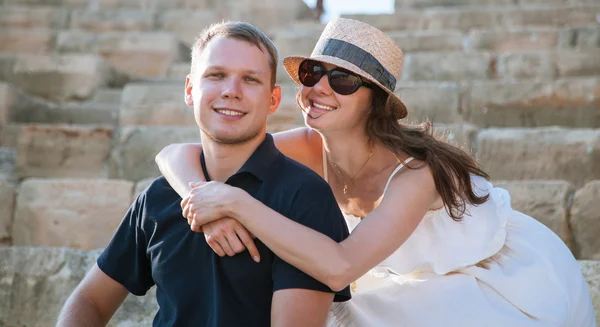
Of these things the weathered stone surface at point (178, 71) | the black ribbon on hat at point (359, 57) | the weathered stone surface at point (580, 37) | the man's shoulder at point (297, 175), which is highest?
the black ribbon on hat at point (359, 57)

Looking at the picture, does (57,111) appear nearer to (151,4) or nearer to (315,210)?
(151,4)

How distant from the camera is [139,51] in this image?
5938 mm

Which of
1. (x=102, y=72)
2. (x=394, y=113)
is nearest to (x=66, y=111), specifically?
(x=102, y=72)

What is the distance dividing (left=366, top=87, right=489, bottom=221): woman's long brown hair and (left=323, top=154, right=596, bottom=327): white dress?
0.06 m

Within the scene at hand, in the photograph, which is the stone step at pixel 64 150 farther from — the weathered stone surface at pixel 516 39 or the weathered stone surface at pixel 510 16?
the weathered stone surface at pixel 510 16

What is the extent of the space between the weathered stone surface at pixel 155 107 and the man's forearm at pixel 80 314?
246 cm

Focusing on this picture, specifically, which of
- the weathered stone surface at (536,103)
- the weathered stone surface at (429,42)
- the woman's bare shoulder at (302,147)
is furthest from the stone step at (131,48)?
the woman's bare shoulder at (302,147)

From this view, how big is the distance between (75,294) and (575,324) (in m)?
1.51

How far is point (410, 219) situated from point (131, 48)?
4296mm

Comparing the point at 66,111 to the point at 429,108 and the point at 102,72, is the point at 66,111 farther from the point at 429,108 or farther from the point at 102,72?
the point at 429,108

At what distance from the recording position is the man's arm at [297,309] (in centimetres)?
170

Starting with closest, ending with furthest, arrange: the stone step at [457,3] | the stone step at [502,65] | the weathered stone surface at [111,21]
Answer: the stone step at [502,65] → the stone step at [457,3] → the weathered stone surface at [111,21]

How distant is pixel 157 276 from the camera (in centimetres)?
192

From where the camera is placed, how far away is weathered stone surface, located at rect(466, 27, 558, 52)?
17.4ft
